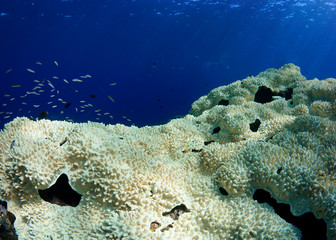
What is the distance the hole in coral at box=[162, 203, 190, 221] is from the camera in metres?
1.86

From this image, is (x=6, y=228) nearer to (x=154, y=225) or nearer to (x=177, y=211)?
(x=154, y=225)

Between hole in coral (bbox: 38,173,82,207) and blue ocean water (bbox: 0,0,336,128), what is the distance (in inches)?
183

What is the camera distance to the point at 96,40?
159 ft

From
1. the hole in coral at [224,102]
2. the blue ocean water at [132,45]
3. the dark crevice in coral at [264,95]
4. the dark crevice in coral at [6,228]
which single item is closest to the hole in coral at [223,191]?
the dark crevice in coral at [6,228]

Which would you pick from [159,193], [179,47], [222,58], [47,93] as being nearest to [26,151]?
[159,193]

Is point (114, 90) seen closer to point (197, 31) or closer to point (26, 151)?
point (197, 31)

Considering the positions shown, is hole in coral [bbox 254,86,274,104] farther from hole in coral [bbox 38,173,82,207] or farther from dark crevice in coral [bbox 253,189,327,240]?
hole in coral [bbox 38,173,82,207]

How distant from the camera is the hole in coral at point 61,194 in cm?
211

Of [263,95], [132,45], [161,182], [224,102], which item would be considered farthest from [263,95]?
[132,45]

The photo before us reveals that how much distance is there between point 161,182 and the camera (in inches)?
79.5

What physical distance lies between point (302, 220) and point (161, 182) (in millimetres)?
1328

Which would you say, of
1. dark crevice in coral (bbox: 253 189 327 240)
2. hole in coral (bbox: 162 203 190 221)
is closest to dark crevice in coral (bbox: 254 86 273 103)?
dark crevice in coral (bbox: 253 189 327 240)

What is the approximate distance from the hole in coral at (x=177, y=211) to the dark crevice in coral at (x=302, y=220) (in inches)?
27.6

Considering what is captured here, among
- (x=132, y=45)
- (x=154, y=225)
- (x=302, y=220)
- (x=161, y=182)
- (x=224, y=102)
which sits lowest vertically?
(x=132, y=45)
